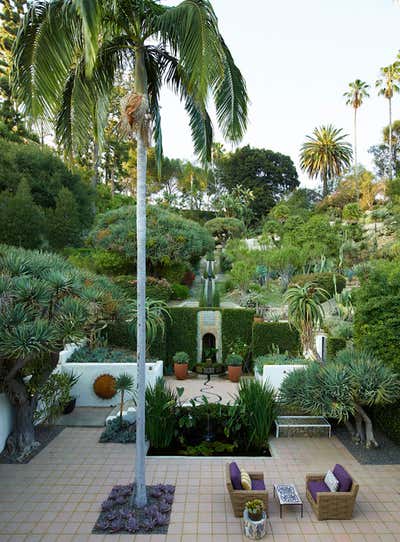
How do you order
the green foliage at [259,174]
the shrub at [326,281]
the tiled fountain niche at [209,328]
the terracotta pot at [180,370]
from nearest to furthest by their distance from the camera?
the terracotta pot at [180,370]
the tiled fountain niche at [209,328]
the shrub at [326,281]
the green foliage at [259,174]

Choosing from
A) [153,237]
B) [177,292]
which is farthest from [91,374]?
[153,237]

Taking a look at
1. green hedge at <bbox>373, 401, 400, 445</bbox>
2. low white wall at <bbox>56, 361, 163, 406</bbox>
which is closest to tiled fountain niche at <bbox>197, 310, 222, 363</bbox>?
low white wall at <bbox>56, 361, 163, 406</bbox>

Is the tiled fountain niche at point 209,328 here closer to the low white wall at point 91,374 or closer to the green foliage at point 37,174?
the low white wall at point 91,374

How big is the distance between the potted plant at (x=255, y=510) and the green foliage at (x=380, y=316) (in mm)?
5032

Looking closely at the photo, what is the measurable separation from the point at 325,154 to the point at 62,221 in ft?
134

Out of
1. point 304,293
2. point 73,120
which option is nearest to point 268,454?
point 304,293

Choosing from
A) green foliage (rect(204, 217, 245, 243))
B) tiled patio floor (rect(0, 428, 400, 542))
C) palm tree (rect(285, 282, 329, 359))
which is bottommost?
tiled patio floor (rect(0, 428, 400, 542))

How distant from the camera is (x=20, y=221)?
23062 mm

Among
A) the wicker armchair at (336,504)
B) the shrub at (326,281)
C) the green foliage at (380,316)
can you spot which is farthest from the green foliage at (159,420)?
the shrub at (326,281)

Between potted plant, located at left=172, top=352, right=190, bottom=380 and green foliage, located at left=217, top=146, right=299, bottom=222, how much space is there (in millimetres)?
42623

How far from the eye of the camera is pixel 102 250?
2672cm

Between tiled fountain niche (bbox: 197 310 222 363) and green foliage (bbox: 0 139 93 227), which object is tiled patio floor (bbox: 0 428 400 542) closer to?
tiled fountain niche (bbox: 197 310 222 363)

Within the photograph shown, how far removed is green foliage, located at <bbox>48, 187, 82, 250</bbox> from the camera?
26.3 metres

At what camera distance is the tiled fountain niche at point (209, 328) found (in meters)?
18.8
